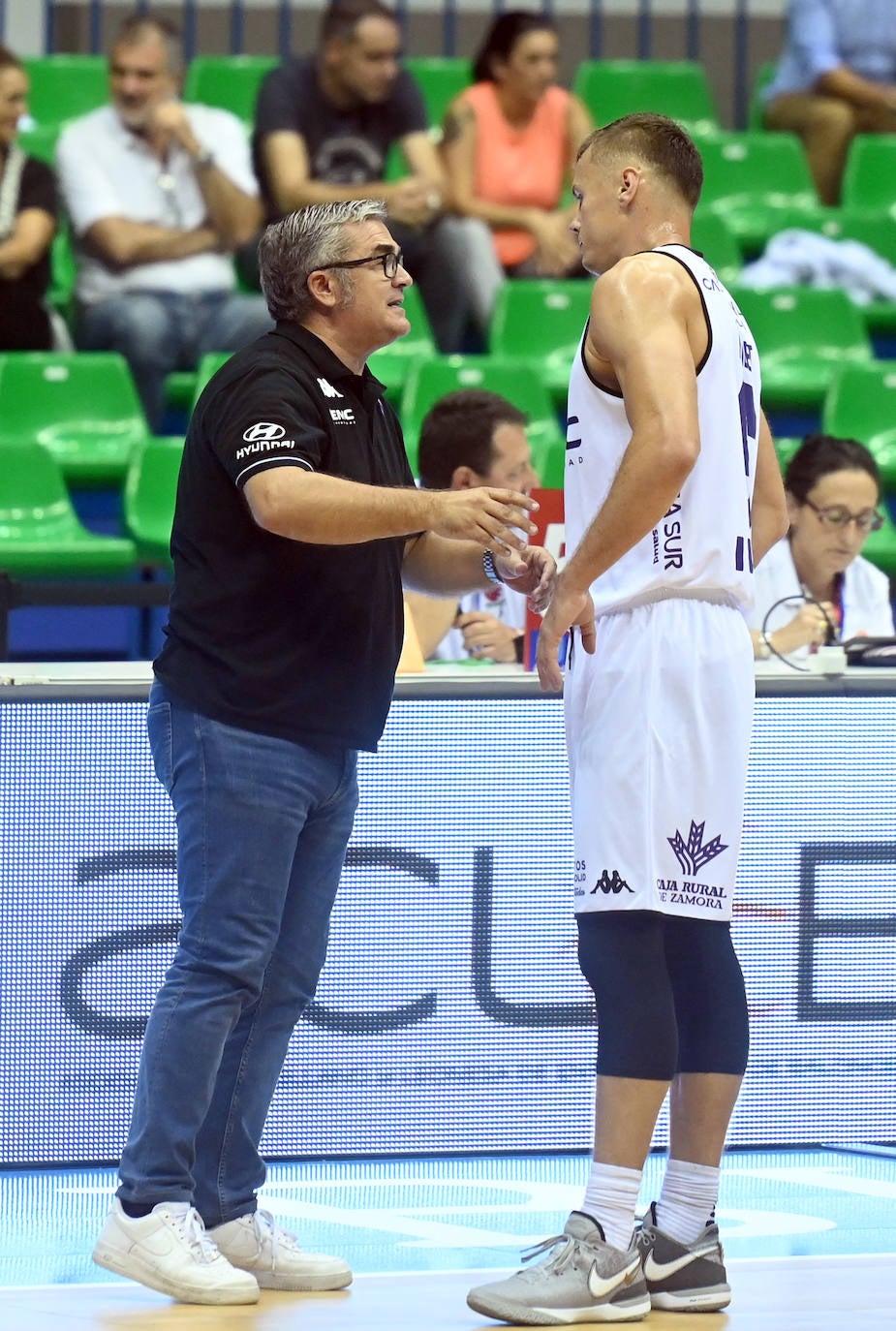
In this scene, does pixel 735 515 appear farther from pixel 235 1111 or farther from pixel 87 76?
pixel 87 76

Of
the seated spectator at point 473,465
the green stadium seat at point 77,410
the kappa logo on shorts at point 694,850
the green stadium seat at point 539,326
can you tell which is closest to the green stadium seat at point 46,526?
the green stadium seat at point 77,410

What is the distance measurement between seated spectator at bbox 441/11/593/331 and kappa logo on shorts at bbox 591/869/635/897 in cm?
565

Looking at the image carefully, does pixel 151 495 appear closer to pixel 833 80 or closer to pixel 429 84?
pixel 429 84

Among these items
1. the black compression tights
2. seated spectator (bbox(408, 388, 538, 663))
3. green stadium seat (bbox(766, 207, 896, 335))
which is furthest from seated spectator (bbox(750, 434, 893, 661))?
green stadium seat (bbox(766, 207, 896, 335))

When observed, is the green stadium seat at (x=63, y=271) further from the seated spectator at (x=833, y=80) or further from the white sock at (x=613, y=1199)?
the white sock at (x=613, y=1199)

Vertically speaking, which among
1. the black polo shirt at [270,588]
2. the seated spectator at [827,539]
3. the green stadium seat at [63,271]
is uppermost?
the green stadium seat at [63,271]

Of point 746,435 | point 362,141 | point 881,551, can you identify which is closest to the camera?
point 746,435

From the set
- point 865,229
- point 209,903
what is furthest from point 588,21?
point 209,903

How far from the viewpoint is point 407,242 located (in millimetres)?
8648

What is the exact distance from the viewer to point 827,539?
239 inches

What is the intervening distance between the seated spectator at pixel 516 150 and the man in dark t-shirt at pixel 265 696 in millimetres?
5254

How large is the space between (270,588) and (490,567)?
43cm

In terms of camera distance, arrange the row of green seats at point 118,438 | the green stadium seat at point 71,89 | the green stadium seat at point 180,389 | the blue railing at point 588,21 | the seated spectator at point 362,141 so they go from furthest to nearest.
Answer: the blue railing at point 588,21, the green stadium seat at point 71,89, the seated spectator at point 362,141, the green stadium seat at point 180,389, the row of green seats at point 118,438

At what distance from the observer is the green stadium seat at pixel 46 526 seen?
730 cm
